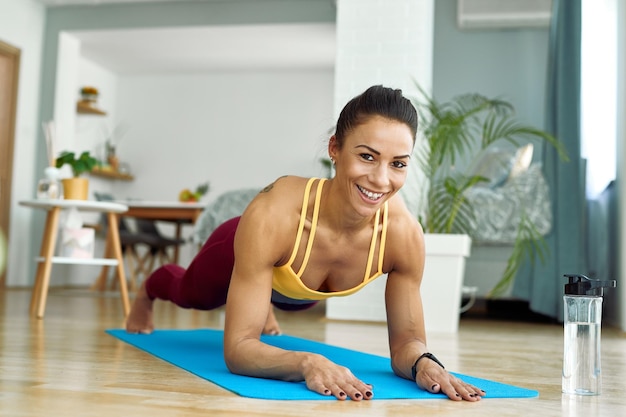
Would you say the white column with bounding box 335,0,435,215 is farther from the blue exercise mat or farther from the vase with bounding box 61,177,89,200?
the blue exercise mat

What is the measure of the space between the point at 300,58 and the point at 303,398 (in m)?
6.85

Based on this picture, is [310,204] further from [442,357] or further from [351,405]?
[442,357]

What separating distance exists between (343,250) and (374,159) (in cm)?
32

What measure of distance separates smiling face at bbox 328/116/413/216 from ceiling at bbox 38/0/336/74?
17.4 ft

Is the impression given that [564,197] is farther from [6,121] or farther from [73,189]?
[6,121]

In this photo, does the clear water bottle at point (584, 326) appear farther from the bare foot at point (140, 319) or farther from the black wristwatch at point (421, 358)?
the bare foot at point (140, 319)

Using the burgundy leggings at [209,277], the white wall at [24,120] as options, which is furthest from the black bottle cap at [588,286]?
the white wall at [24,120]

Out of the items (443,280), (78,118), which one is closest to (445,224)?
(443,280)

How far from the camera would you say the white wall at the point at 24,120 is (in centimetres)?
673

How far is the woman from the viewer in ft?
5.32

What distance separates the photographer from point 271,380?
1720 mm

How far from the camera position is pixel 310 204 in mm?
1825

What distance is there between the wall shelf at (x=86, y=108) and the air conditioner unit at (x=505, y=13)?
379 cm

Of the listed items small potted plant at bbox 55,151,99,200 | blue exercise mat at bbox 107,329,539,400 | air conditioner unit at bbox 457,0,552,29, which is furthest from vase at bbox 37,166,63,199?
air conditioner unit at bbox 457,0,552,29
